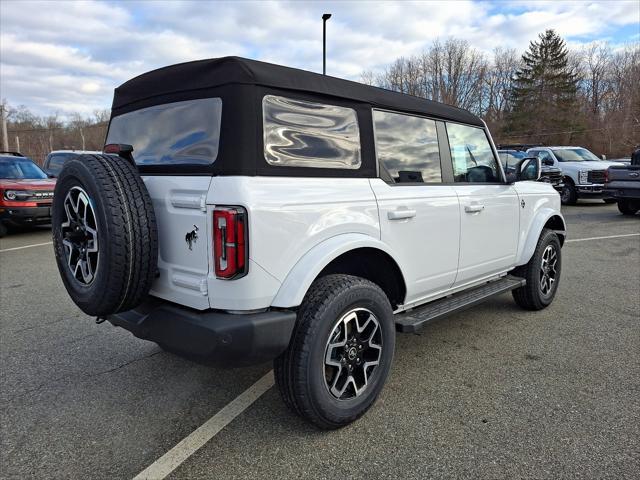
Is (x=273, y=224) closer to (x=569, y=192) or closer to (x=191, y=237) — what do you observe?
(x=191, y=237)

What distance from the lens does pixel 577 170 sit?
14.3m

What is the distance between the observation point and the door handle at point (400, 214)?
2.91 meters

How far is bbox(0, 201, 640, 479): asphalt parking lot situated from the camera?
234 centimetres

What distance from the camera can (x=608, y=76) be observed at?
49500 mm

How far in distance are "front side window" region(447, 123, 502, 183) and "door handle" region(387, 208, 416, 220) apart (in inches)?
33.0

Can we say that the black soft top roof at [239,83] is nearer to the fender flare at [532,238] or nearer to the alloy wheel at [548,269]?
the fender flare at [532,238]

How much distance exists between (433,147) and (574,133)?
47.2 m

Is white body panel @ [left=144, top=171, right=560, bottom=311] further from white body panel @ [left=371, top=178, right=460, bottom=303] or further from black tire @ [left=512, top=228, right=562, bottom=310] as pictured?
black tire @ [left=512, top=228, right=562, bottom=310]

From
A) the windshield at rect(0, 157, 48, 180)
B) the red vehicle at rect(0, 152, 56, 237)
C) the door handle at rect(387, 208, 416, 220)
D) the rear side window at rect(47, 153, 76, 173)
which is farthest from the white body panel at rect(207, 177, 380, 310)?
the rear side window at rect(47, 153, 76, 173)

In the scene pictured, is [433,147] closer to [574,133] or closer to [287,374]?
[287,374]

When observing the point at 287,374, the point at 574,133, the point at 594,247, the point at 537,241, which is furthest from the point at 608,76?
the point at 287,374

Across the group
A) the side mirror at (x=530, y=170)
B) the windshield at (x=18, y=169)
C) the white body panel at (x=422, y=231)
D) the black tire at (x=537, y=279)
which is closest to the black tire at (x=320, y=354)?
the white body panel at (x=422, y=231)

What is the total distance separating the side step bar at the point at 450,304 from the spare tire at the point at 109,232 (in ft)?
5.48

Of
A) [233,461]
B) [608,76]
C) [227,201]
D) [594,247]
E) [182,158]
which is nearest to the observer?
[227,201]
